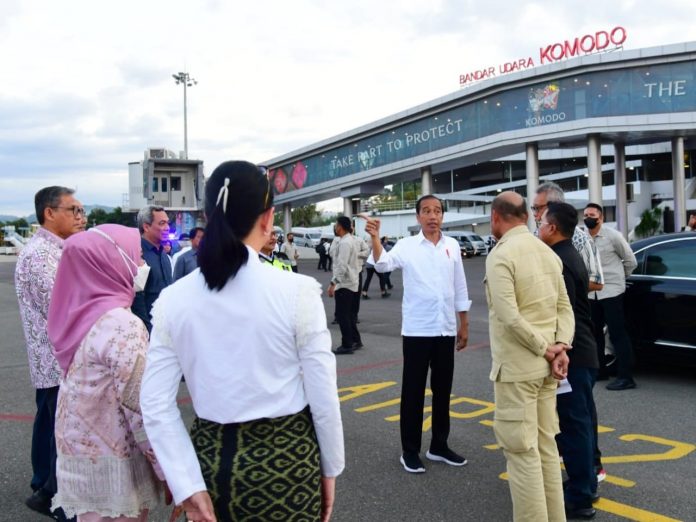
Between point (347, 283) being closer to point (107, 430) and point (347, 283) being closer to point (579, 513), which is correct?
point (579, 513)

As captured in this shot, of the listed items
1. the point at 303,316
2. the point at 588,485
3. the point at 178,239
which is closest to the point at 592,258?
the point at 588,485

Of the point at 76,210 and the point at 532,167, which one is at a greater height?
the point at 532,167

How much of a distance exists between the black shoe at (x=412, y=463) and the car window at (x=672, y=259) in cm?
397

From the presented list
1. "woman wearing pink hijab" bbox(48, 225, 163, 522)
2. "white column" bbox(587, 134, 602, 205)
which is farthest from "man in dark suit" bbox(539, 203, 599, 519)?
"white column" bbox(587, 134, 602, 205)

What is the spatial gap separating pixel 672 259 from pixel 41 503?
6.41 m

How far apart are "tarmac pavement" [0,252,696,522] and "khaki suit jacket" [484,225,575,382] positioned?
1.02 metres

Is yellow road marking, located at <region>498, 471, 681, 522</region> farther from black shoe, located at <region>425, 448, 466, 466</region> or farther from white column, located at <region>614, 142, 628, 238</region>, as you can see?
white column, located at <region>614, 142, 628, 238</region>

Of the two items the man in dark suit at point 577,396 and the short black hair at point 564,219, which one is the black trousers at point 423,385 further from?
the short black hair at point 564,219

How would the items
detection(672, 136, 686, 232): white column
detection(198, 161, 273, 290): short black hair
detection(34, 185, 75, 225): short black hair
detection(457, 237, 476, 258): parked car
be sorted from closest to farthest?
detection(198, 161, 273, 290): short black hair, detection(34, 185, 75, 225): short black hair, detection(672, 136, 686, 232): white column, detection(457, 237, 476, 258): parked car

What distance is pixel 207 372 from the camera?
6.58 feet

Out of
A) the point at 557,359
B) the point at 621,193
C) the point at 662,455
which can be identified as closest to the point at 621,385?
the point at 662,455

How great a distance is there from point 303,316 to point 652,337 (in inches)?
235

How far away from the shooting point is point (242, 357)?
197 centimetres

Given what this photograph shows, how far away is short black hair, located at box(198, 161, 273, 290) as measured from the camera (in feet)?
6.39
